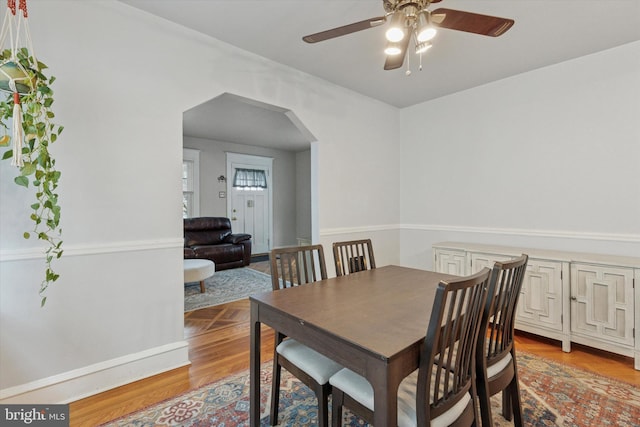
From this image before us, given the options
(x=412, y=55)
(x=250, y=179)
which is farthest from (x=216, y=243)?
(x=412, y=55)

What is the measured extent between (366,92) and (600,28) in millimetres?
2027

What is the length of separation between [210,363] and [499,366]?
1.95m

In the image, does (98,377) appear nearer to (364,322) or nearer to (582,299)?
(364,322)

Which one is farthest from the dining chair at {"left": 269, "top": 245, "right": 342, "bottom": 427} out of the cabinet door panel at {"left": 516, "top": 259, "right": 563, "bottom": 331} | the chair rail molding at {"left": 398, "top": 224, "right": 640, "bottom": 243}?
the chair rail molding at {"left": 398, "top": 224, "right": 640, "bottom": 243}

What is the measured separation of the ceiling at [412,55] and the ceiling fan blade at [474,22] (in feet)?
1.85

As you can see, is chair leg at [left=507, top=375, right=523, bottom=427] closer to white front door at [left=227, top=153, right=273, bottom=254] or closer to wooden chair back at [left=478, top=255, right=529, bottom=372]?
wooden chair back at [left=478, top=255, right=529, bottom=372]

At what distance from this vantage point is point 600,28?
227 centimetres

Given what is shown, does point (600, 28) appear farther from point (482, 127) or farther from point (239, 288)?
point (239, 288)

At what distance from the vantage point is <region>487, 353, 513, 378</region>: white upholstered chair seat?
1.38 m

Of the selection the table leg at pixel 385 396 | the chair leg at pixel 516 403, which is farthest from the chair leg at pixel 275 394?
the chair leg at pixel 516 403

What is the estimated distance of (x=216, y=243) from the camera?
5.62 metres

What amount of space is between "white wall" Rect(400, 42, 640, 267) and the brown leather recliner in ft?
10.3

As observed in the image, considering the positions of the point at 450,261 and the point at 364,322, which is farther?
the point at 450,261

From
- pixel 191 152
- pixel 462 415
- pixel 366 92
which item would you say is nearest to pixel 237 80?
pixel 366 92
